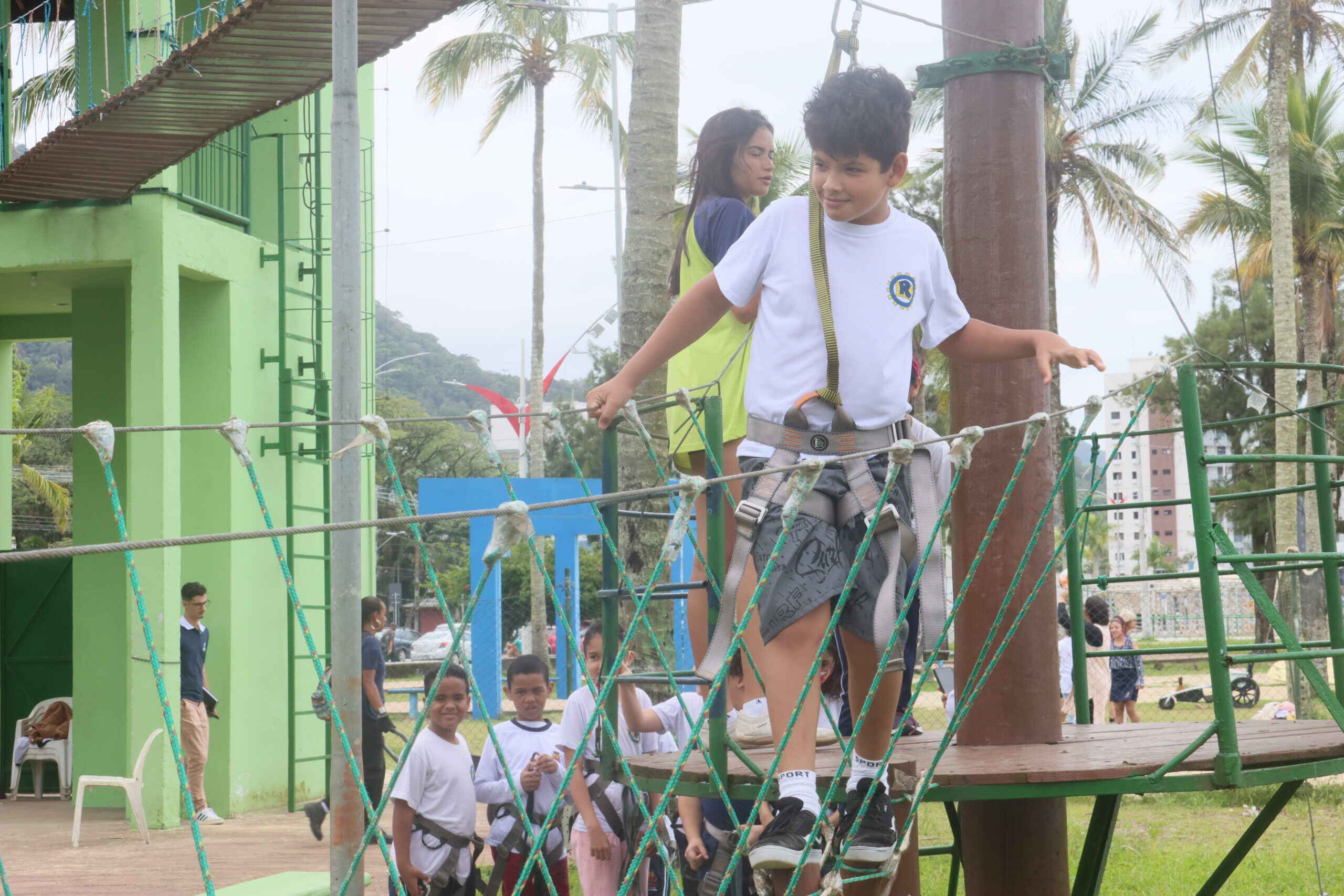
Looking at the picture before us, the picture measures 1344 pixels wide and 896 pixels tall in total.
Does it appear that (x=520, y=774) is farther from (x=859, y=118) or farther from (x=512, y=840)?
(x=859, y=118)

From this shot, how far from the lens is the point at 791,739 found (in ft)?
9.50

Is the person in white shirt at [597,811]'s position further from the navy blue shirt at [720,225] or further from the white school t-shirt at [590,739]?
the navy blue shirt at [720,225]

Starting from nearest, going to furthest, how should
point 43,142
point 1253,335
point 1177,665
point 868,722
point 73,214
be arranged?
point 868,722
point 43,142
point 73,214
point 1253,335
point 1177,665

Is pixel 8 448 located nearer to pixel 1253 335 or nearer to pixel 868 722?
pixel 868 722

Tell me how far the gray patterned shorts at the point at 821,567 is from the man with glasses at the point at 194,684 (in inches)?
296

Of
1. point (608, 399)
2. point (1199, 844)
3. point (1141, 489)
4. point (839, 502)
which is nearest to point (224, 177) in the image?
point (1199, 844)

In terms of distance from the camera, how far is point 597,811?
5.54 metres

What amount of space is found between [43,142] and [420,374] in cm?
8482

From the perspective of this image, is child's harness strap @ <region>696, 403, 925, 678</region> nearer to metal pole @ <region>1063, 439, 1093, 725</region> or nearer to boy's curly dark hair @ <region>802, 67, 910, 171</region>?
boy's curly dark hair @ <region>802, 67, 910, 171</region>

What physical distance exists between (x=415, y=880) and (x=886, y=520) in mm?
3228

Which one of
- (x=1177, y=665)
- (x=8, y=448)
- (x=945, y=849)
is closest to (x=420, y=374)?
(x=1177, y=665)

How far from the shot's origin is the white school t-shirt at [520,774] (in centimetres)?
558

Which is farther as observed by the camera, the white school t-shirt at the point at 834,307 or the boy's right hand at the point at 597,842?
the boy's right hand at the point at 597,842

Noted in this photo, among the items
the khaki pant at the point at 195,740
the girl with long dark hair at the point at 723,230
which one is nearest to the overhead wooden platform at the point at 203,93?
the khaki pant at the point at 195,740
